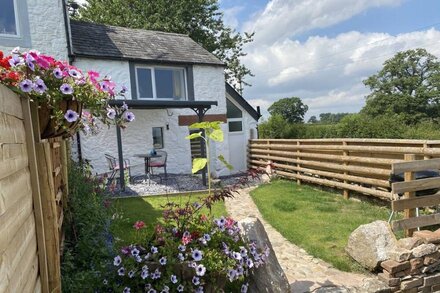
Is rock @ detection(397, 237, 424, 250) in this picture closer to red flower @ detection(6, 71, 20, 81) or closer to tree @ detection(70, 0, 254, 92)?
red flower @ detection(6, 71, 20, 81)

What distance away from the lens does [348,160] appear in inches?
320

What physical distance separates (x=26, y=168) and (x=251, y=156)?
42.4ft

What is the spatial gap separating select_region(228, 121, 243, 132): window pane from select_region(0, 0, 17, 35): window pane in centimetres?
882

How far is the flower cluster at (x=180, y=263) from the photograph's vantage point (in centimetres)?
252

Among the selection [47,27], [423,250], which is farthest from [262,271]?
[47,27]

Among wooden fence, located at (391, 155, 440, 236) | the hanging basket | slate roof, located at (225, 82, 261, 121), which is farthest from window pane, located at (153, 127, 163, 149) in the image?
the hanging basket

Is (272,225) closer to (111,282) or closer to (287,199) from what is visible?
(287,199)

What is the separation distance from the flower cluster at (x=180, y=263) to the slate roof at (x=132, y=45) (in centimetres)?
940

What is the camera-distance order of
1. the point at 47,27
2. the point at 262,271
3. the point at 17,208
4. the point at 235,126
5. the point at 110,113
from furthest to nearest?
the point at 235,126 < the point at 47,27 < the point at 262,271 < the point at 110,113 < the point at 17,208

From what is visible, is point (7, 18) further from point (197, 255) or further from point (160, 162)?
point (197, 255)

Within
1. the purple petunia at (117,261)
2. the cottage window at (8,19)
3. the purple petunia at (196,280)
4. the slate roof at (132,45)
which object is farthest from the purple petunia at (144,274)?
the slate roof at (132,45)

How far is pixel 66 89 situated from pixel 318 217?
18.7ft

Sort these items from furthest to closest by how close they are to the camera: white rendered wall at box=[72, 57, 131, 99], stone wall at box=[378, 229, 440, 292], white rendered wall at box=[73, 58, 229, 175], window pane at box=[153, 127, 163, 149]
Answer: window pane at box=[153, 127, 163, 149]
white rendered wall at box=[73, 58, 229, 175]
white rendered wall at box=[72, 57, 131, 99]
stone wall at box=[378, 229, 440, 292]

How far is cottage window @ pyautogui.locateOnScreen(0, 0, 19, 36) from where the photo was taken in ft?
26.1
